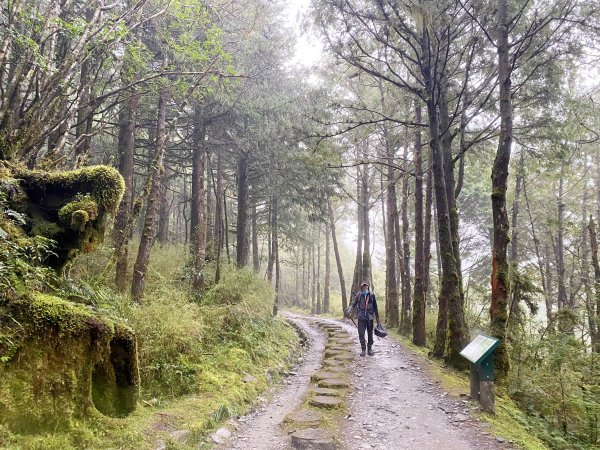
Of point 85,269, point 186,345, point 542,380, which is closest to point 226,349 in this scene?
point 186,345

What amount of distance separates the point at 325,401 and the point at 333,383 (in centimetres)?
105

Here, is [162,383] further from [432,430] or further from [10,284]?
[432,430]

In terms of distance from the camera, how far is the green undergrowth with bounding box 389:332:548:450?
4.95 m

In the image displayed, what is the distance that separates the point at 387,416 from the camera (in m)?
5.77

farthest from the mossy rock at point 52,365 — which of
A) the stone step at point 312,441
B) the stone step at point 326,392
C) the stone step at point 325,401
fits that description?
the stone step at point 326,392

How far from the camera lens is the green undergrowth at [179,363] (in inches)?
155

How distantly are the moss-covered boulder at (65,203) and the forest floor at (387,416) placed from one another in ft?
10.7

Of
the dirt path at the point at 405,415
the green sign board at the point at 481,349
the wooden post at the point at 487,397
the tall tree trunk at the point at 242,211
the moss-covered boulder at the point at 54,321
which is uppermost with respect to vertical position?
the tall tree trunk at the point at 242,211

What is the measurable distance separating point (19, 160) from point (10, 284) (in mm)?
2485

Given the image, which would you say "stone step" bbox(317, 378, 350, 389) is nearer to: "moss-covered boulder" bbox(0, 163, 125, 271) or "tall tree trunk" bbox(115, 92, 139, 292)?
"moss-covered boulder" bbox(0, 163, 125, 271)

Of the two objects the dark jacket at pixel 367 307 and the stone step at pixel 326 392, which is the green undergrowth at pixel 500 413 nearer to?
the dark jacket at pixel 367 307

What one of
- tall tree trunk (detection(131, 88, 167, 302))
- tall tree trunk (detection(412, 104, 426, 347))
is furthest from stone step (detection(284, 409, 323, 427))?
tall tree trunk (detection(412, 104, 426, 347))

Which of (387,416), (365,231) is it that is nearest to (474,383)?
(387,416)

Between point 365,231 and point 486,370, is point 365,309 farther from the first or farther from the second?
point 365,231
